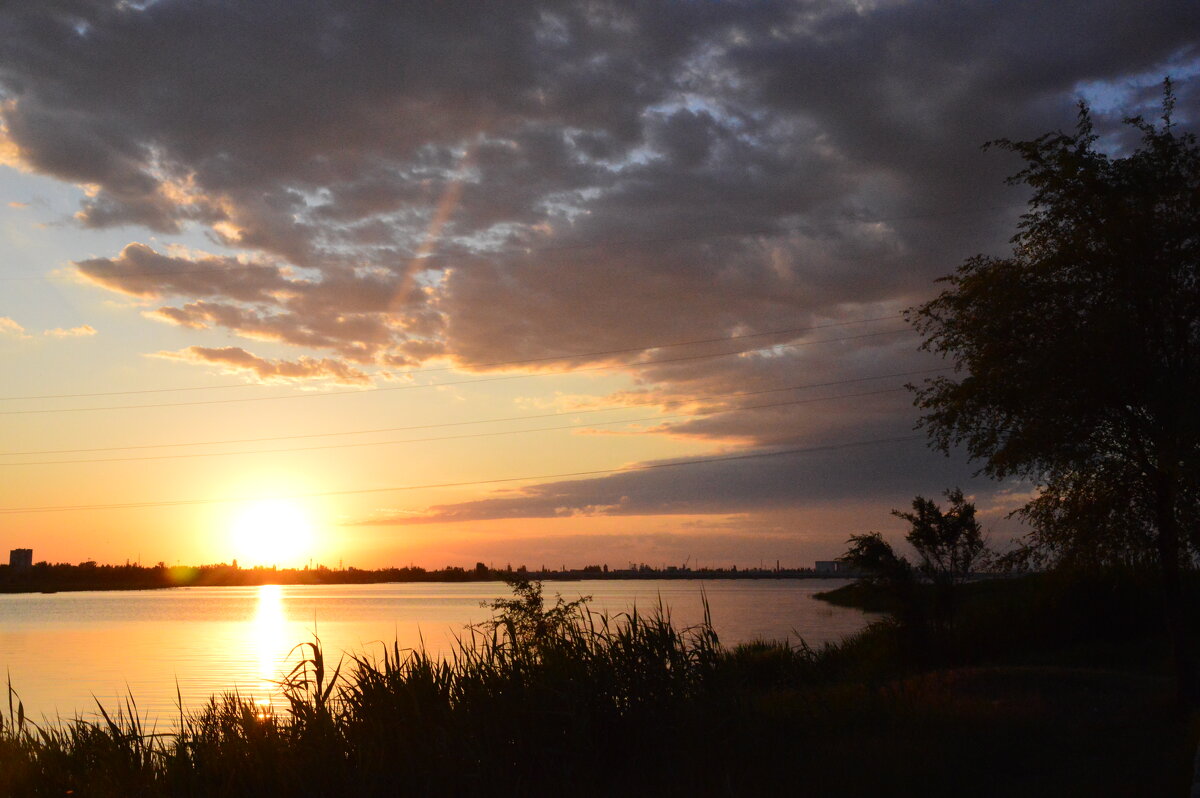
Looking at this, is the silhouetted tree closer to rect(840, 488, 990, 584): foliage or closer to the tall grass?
rect(840, 488, 990, 584): foliage

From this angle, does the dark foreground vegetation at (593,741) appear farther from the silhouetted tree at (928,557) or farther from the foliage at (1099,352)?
the silhouetted tree at (928,557)

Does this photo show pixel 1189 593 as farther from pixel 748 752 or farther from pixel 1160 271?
pixel 748 752

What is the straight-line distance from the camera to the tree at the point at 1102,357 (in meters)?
20.2

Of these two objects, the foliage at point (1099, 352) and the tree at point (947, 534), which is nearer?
the foliage at point (1099, 352)

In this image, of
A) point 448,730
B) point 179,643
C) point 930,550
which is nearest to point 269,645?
point 179,643

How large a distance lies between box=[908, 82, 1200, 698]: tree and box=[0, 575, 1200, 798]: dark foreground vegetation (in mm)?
4389

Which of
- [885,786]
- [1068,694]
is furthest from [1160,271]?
[885,786]

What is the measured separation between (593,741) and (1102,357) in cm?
1422

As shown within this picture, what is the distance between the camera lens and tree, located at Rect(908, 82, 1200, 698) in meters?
20.2

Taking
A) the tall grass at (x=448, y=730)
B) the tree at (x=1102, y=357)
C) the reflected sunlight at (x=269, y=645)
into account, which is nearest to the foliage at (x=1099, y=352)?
the tree at (x=1102, y=357)

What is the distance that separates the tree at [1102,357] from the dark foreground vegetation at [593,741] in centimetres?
439

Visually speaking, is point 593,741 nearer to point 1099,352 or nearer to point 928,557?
point 1099,352

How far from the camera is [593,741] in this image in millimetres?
13211

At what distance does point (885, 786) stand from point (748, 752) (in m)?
1.96
